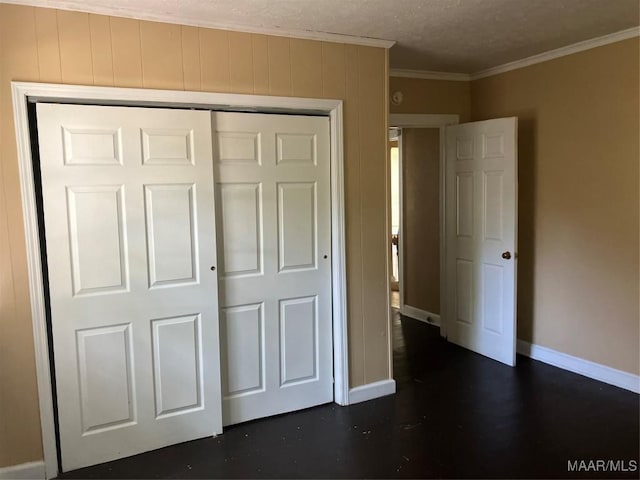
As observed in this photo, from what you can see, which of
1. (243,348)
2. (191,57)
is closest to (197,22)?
(191,57)

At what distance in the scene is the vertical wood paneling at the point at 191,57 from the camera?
279 centimetres

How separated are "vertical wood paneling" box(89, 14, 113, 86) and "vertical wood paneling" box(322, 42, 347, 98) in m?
1.22

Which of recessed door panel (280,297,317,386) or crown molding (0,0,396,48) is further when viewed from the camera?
recessed door panel (280,297,317,386)

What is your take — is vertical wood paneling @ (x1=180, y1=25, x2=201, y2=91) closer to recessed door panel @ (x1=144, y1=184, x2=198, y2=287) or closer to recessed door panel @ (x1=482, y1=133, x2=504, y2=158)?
recessed door panel @ (x1=144, y1=184, x2=198, y2=287)

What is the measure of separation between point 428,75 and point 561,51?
3.43 feet

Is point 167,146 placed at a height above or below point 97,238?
above

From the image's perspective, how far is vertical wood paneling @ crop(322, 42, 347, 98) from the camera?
3182 mm

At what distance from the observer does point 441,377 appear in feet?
12.7

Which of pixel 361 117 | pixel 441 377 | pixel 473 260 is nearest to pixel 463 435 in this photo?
pixel 441 377

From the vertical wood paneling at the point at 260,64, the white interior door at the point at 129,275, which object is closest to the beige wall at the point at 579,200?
the vertical wood paneling at the point at 260,64

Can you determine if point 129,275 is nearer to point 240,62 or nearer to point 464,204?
point 240,62

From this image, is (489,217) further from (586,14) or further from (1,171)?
(1,171)

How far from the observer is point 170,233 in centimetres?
285

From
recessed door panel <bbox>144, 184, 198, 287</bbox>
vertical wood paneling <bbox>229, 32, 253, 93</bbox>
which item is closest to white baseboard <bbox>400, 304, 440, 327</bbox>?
recessed door panel <bbox>144, 184, 198, 287</bbox>
